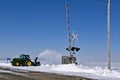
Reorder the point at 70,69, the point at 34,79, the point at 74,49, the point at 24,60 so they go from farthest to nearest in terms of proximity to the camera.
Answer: the point at 24,60 → the point at 74,49 → the point at 70,69 → the point at 34,79

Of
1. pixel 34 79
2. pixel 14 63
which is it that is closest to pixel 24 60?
pixel 14 63

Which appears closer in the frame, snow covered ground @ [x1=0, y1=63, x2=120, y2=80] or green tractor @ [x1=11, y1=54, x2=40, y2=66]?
snow covered ground @ [x1=0, y1=63, x2=120, y2=80]

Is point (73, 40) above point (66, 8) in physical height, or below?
below

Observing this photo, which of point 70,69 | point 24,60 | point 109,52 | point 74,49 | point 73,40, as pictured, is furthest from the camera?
point 24,60

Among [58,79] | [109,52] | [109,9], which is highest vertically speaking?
[109,9]

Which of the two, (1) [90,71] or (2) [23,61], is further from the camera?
(2) [23,61]

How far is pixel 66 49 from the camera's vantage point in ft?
150

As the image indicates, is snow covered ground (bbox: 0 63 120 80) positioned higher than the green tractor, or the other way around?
the green tractor

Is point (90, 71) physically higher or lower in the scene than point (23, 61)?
lower

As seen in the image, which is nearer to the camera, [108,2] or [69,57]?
[108,2]

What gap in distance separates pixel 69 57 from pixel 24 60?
10.9 metres

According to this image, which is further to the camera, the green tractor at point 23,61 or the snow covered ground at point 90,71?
the green tractor at point 23,61

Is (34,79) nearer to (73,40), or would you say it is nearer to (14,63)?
(73,40)

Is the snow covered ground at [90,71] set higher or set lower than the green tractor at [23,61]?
lower
